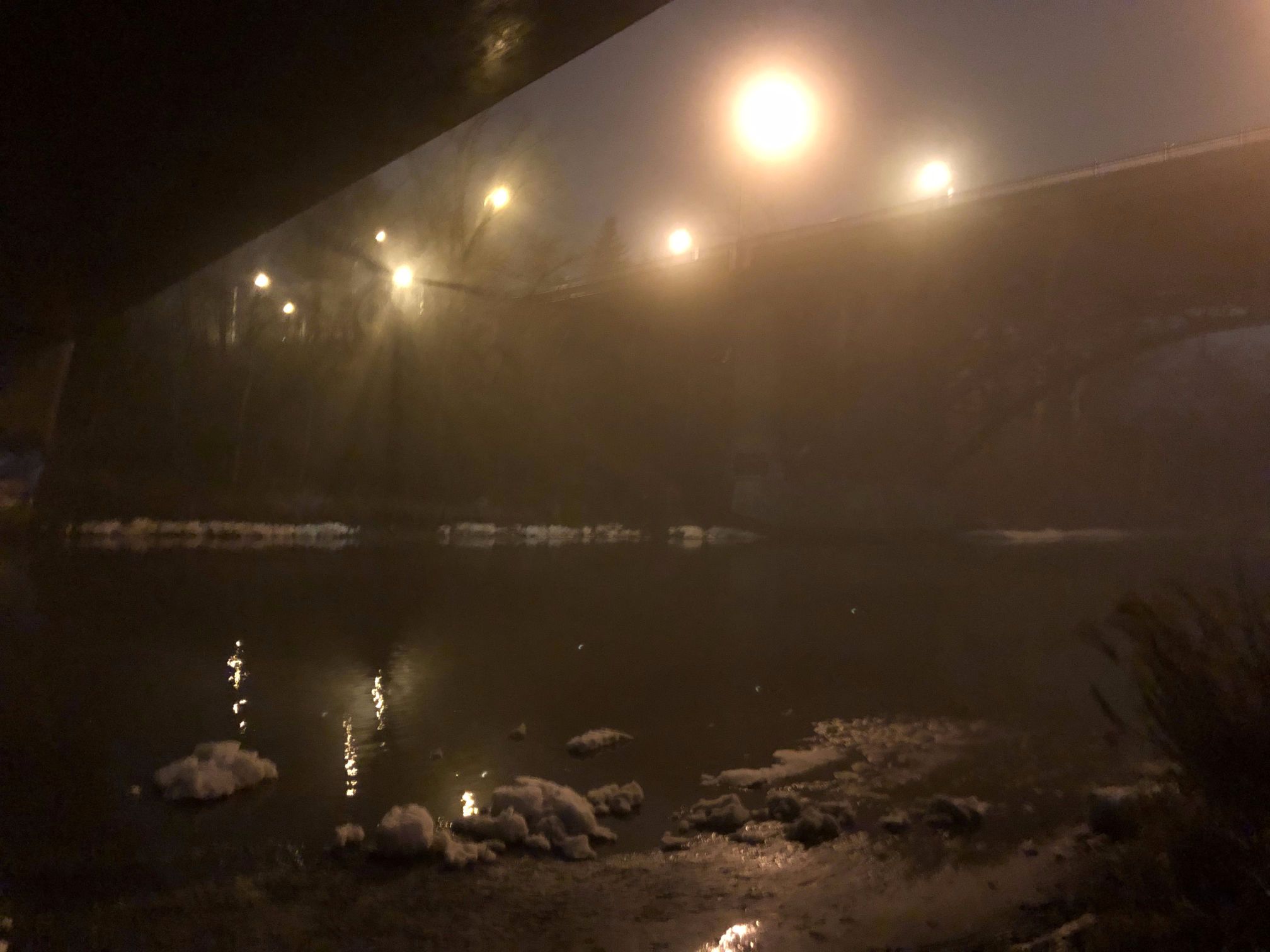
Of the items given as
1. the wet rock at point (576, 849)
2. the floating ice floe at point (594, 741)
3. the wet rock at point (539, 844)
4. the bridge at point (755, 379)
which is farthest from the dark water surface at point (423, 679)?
the bridge at point (755, 379)

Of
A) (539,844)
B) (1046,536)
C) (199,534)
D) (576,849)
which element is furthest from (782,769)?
(1046,536)

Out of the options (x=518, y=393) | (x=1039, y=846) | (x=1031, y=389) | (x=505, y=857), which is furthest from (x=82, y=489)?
(x=1031, y=389)

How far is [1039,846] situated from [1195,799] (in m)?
1.29

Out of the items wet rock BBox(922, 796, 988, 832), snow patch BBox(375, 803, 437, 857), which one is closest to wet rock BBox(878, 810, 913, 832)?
wet rock BBox(922, 796, 988, 832)

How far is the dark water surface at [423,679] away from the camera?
5.50 m

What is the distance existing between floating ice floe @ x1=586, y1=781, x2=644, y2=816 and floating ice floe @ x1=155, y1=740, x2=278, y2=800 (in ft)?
6.88

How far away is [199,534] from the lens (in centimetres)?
2494

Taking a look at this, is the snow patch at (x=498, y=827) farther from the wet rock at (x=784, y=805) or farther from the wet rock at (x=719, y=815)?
the wet rock at (x=784, y=805)

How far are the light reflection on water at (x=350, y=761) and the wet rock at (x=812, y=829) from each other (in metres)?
2.70

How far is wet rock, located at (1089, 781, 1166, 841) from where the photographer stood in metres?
4.92

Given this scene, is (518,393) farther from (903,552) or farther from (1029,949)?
(1029,949)

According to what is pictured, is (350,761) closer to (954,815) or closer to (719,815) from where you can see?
(719,815)

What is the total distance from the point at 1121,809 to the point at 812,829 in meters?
1.78

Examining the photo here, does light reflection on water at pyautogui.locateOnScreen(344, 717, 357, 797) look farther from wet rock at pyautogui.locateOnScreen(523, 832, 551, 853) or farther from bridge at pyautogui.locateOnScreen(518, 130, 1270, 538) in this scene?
bridge at pyautogui.locateOnScreen(518, 130, 1270, 538)
